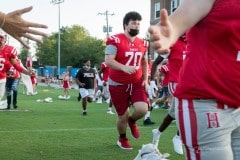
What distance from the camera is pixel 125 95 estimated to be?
25.0ft

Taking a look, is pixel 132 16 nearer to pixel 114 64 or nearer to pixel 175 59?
pixel 114 64

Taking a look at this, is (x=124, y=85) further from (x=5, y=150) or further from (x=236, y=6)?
(x=236, y=6)

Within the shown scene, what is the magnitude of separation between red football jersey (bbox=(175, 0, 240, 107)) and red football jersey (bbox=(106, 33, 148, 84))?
15.0ft

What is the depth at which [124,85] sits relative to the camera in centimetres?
759

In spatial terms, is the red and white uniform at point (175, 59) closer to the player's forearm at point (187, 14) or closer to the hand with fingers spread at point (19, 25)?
the hand with fingers spread at point (19, 25)

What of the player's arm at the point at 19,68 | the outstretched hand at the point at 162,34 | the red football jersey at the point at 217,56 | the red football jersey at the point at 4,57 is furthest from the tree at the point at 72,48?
the outstretched hand at the point at 162,34

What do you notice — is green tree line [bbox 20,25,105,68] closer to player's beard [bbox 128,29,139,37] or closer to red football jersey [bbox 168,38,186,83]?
red football jersey [bbox 168,38,186,83]

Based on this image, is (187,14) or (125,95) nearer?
(187,14)

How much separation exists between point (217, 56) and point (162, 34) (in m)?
0.70

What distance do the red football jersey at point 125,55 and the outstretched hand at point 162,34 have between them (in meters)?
5.16

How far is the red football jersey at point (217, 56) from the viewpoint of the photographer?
9.23 feet

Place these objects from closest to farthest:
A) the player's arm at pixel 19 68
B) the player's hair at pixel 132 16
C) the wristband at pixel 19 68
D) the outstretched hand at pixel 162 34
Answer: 1. the outstretched hand at pixel 162 34
2. the player's hair at pixel 132 16
3. the player's arm at pixel 19 68
4. the wristband at pixel 19 68

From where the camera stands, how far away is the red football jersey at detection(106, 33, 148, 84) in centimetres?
754

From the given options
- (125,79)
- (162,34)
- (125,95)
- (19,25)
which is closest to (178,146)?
(125,95)
